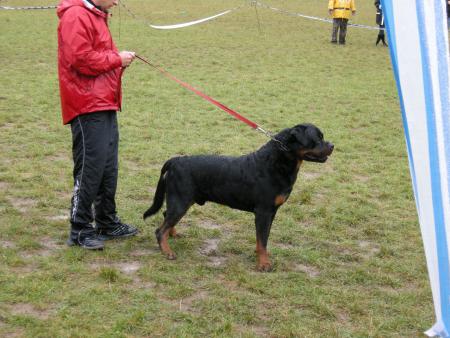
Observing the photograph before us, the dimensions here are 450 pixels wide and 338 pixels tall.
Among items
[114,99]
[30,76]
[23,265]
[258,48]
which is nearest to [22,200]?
[23,265]

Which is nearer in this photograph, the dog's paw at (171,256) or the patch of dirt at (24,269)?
the patch of dirt at (24,269)

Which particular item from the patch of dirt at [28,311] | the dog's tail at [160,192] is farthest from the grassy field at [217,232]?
the dog's tail at [160,192]

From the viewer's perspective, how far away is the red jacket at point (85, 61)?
4.20 meters

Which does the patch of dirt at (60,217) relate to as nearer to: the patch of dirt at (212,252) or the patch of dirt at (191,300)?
the patch of dirt at (212,252)

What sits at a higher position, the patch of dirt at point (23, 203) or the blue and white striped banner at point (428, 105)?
the blue and white striped banner at point (428, 105)

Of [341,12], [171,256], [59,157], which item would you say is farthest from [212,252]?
[341,12]

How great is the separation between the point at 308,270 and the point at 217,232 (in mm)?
956

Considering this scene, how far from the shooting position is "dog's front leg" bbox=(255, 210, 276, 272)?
4461mm

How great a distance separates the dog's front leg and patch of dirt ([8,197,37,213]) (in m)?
2.24

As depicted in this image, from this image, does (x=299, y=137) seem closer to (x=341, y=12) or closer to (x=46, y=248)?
(x=46, y=248)

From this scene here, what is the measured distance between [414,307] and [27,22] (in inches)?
648

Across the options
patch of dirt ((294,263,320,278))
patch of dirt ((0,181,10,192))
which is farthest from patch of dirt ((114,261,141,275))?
patch of dirt ((0,181,10,192))

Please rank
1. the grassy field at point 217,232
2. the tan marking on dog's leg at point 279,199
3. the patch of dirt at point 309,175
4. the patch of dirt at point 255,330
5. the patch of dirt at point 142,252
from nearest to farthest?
the patch of dirt at point 255,330 < the grassy field at point 217,232 < the tan marking on dog's leg at point 279,199 < the patch of dirt at point 142,252 < the patch of dirt at point 309,175

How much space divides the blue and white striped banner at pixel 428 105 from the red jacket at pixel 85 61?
2.05 m
